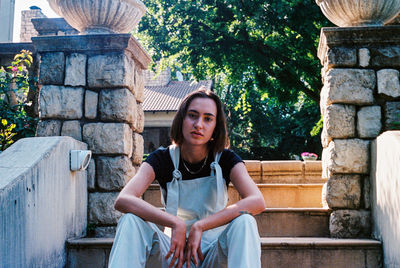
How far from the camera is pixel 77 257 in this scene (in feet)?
10.1

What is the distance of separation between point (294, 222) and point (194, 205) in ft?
5.25

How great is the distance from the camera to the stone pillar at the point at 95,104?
350 centimetres

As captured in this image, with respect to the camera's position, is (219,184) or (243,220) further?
(219,184)

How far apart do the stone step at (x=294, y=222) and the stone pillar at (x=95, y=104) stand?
134cm

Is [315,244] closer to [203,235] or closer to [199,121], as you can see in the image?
[203,235]

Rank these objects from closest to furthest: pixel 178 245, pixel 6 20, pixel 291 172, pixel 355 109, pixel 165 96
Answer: pixel 178 245 < pixel 355 109 < pixel 291 172 < pixel 6 20 < pixel 165 96

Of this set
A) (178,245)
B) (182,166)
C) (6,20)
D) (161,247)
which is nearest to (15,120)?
(182,166)

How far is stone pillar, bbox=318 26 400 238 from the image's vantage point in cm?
341

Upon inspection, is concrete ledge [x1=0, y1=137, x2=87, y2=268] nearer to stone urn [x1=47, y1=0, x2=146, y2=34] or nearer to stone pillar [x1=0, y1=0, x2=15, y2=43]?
stone urn [x1=47, y1=0, x2=146, y2=34]

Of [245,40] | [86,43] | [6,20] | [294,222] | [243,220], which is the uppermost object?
[6,20]

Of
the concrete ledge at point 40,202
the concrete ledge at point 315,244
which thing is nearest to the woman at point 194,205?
the concrete ledge at point 40,202

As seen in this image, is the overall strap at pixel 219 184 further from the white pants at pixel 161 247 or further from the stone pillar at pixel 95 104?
the stone pillar at pixel 95 104

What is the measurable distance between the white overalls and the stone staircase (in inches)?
34.3

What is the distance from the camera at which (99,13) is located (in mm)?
3680
